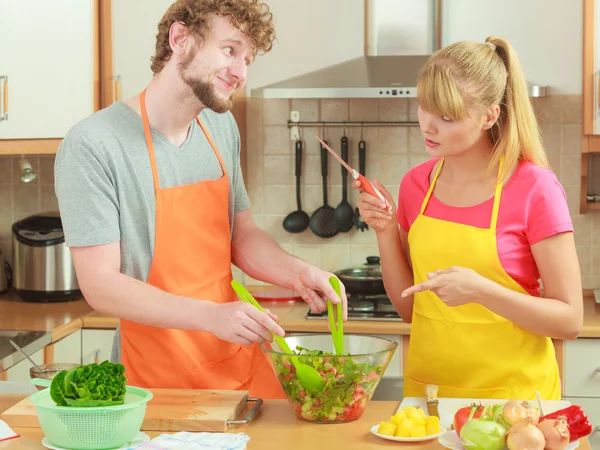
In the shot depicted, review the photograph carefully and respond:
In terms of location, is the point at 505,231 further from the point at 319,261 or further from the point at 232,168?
the point at 319,261

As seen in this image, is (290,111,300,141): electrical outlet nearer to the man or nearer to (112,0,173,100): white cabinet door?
(112,0,173,100): white cabinet door

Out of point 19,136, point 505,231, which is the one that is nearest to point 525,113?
point 505,231

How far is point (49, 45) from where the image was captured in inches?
123

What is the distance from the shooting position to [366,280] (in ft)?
10.3

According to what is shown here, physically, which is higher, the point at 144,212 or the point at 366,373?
the point at 144,212

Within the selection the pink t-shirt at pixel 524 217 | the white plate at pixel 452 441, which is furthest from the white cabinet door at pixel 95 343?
the white plate at pixel 452 441

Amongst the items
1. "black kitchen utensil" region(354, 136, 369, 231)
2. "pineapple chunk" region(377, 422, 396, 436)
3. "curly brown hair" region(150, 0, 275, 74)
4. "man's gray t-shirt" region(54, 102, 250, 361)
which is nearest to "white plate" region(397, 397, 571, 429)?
"pineapple chunk" region(377, 422, 396, 436)

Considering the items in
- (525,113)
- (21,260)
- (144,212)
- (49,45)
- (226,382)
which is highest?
(49,45)

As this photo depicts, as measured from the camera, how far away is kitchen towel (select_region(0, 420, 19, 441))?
5.18 ft

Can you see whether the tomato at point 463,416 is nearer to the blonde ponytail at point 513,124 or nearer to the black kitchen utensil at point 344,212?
the blonde ponytail at point 513,124

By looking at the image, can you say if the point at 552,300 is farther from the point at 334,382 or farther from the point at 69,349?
the point at 69,349

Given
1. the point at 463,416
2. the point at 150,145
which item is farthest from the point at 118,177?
the point at 463,416

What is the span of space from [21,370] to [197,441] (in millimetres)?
1556

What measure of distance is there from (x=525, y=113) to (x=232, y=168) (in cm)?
73
